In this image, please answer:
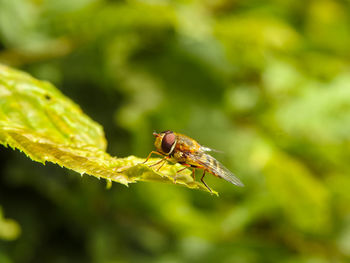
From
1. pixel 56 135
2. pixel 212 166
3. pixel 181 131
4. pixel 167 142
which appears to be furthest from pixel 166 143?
pixel 181 131

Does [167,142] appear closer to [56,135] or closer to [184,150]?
[184,150]

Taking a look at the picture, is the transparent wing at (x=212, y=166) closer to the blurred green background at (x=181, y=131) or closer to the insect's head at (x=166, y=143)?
the insect's head at (x=166, y=143)

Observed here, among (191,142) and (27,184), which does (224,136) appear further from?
(27,184)

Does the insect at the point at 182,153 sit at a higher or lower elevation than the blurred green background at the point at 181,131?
lower

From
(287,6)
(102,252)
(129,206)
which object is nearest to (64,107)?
(102,252)

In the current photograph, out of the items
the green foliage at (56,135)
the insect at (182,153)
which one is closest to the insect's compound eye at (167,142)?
the insect at (182,153)

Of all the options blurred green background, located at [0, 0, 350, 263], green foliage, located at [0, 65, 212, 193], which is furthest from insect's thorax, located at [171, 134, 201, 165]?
blurred green background, located at [0, 0, 350, 263]
